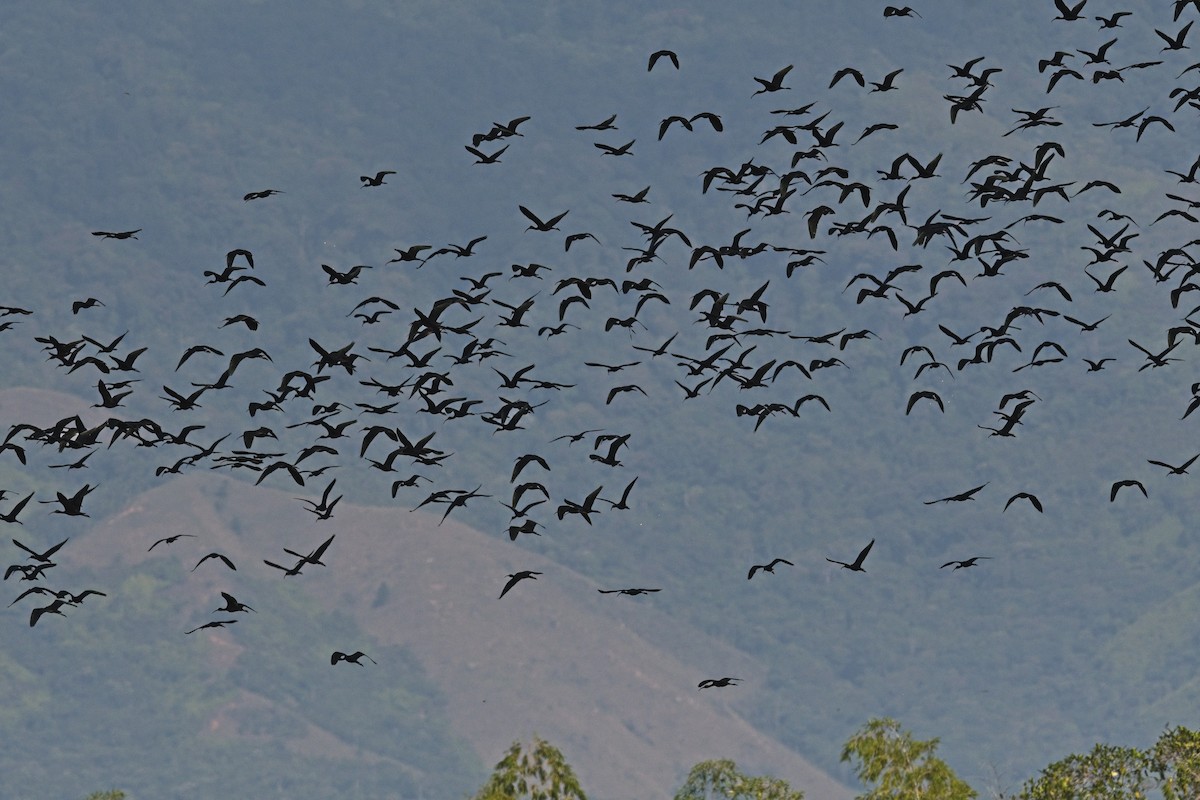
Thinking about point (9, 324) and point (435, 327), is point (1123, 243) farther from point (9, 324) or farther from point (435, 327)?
point (9, 324)

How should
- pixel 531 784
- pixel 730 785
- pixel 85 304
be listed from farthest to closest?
pixel 730 785 < pixel 531 784 < pixel 85 304

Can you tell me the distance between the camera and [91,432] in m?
40.8

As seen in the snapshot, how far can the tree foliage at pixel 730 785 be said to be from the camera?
3000 inches

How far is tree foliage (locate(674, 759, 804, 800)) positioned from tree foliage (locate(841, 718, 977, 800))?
966 cm

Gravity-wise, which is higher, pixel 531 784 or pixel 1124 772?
pixel 531 784

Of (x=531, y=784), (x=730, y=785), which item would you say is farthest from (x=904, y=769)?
(x=730, y=785)

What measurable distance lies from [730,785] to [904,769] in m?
23.5

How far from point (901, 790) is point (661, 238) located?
20521 mm

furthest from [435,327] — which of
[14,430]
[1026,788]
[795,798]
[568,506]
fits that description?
[795,798]

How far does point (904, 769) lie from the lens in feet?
204

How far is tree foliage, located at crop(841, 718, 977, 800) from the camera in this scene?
61.1 m

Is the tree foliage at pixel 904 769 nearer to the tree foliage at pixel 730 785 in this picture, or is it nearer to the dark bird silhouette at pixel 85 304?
the tree foliage at pixel 730 785

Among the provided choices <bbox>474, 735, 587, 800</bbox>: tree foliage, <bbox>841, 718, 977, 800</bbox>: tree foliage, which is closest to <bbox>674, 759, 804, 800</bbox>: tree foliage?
<bbox>841, 718, 977, 800</bbox>: tree foliage

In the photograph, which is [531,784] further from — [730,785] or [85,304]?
[730,785]
